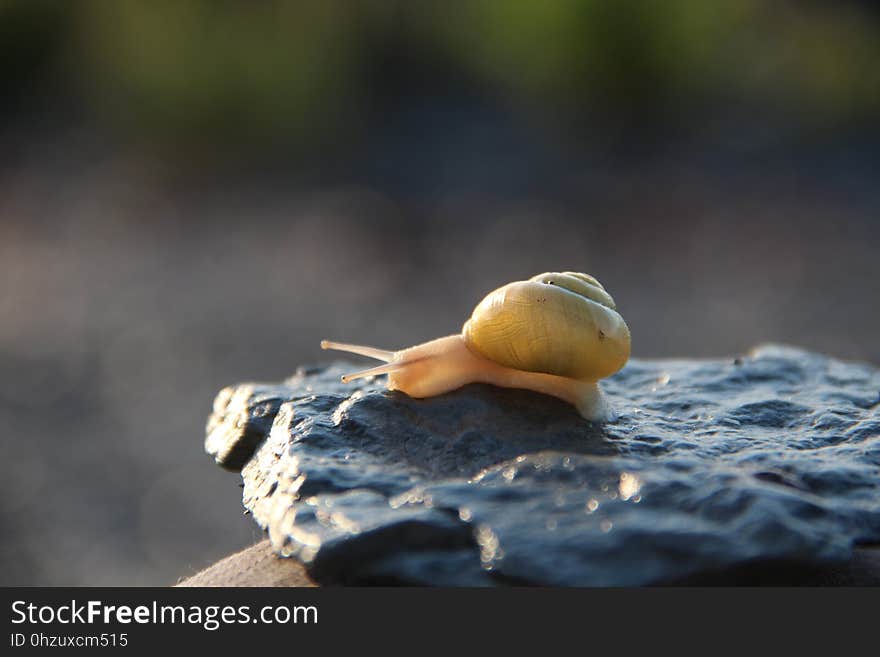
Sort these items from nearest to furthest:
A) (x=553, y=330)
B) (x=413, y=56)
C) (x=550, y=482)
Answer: (x=550, y=482), (x=553, y=330), (x=413, y=56)

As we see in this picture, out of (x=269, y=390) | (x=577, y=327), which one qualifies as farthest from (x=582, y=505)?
(x=269, y=390)

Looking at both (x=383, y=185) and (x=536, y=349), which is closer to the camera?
(x=536, y=349)

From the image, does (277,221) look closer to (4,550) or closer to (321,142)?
(321,142)

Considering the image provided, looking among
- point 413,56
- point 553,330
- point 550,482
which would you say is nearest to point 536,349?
point 553,330

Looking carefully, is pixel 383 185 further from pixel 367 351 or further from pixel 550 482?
pixel 550 482

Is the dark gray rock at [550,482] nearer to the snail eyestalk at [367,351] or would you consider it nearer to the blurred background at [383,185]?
the snail eyestalk at [367,351]

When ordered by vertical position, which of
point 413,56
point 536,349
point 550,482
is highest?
point 413,56
